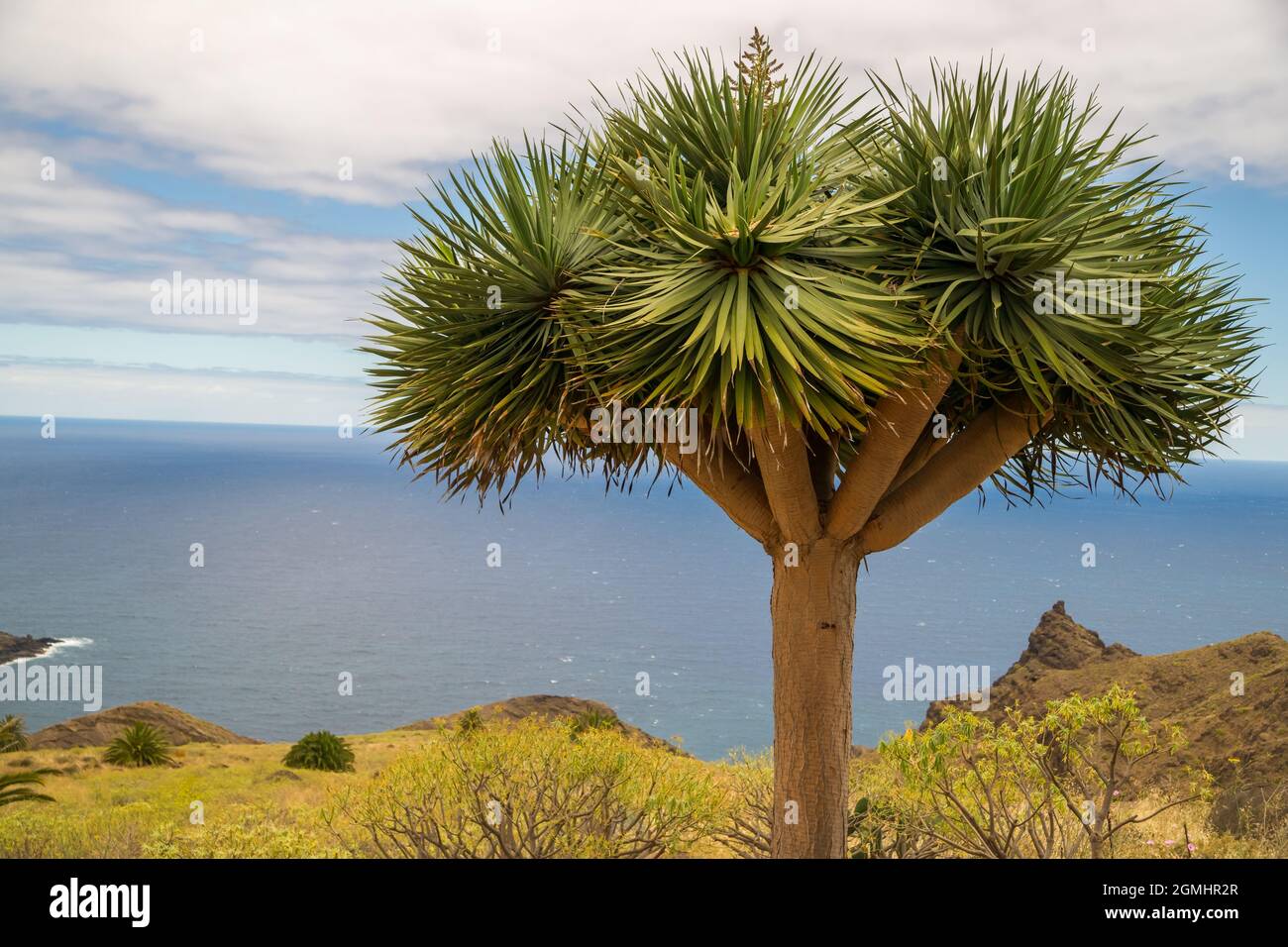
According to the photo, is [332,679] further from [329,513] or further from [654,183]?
[329,513]

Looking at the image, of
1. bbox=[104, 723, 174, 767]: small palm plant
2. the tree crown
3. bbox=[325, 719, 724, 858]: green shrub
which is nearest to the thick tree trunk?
the tree crown

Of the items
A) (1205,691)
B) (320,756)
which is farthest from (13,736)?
(1205,691)

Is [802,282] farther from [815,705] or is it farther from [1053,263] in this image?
[815,705]

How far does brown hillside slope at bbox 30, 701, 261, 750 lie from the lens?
2411 cm

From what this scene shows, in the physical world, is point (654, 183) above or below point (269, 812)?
above

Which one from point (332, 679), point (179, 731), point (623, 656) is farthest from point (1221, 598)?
point (179, 731)

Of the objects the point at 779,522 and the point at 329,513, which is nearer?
the point at 779,522

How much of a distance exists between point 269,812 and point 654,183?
5428 mm

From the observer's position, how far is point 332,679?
6750 centimetres

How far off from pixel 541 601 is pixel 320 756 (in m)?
71.5

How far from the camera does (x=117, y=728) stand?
80.5 feet
